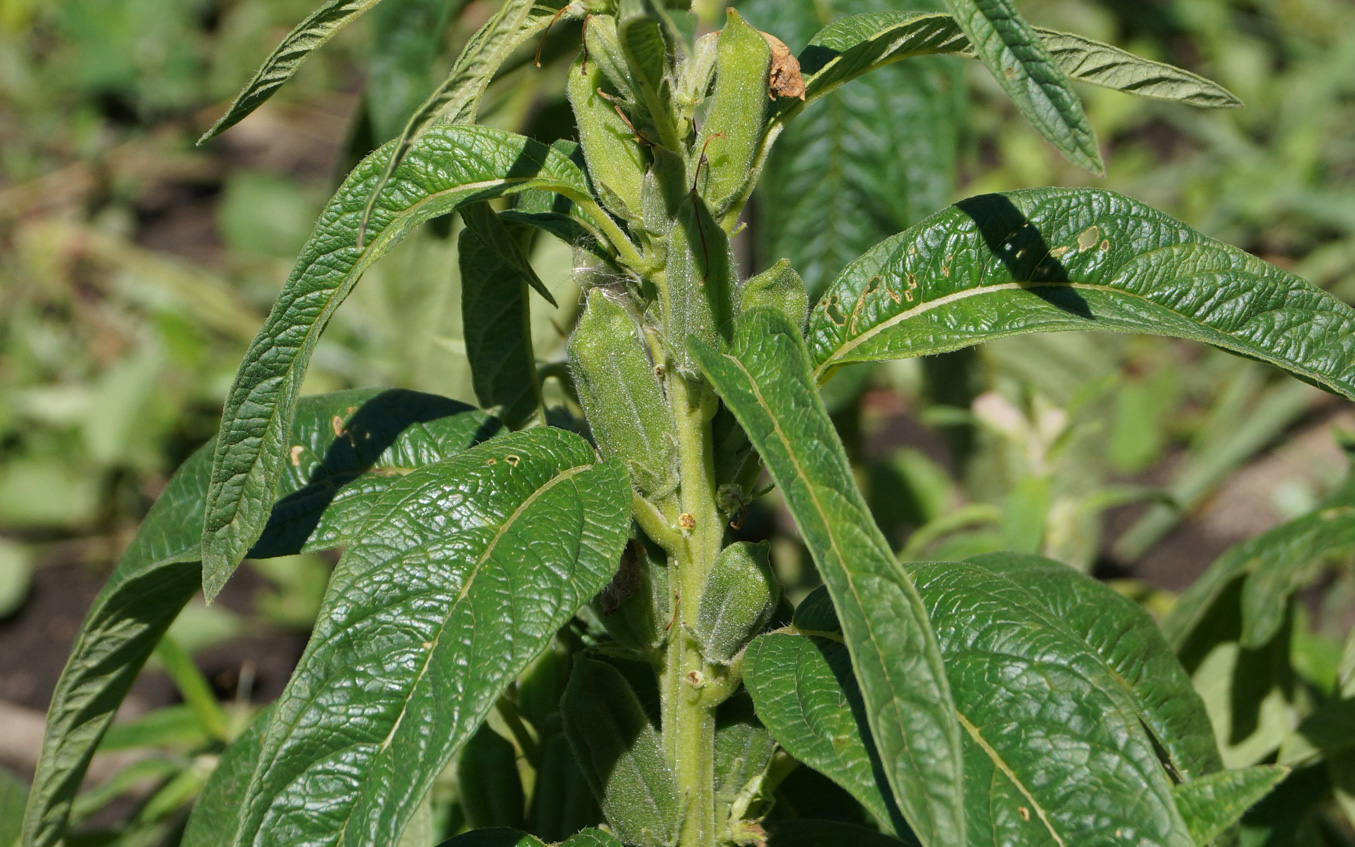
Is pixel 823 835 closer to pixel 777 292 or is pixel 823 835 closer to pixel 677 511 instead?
pixel 677 511

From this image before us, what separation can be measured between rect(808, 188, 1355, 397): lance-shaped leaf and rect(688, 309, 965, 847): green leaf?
16 centimetres

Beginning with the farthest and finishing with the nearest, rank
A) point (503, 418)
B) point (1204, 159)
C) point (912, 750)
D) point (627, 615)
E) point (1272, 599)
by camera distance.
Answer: point (1204, 159) < point (1272, 599) < point (503, 418) < point (627, 615) < point (912, 750)

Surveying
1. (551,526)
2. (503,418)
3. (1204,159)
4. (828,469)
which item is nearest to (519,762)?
(503,418)

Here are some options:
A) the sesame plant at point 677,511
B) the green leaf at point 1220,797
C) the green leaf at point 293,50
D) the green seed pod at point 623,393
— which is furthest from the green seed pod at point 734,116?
the green leaf at point 1220,797

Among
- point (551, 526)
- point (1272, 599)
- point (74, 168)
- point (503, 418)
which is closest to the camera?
point (551, 526)

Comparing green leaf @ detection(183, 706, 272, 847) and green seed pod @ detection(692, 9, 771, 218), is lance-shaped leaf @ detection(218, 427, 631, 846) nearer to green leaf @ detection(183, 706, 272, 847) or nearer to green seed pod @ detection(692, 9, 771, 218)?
green seed pod @ detection(692, 9, 771, 218)

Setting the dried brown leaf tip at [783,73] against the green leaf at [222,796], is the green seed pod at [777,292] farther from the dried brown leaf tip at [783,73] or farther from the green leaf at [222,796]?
the green leaf at [222,796]

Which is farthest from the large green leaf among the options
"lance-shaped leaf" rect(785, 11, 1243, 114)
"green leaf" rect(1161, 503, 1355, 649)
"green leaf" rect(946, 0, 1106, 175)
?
"green leaf" rect(946, 0, 1106, 175)

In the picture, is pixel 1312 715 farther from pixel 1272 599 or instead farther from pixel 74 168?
pixel 74 168

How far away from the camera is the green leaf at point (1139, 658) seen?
100 cm

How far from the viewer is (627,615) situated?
93 cm

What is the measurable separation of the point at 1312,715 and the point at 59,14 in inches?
182

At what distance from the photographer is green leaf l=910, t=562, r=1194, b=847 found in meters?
0.72

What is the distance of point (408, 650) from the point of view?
2.33 feet
